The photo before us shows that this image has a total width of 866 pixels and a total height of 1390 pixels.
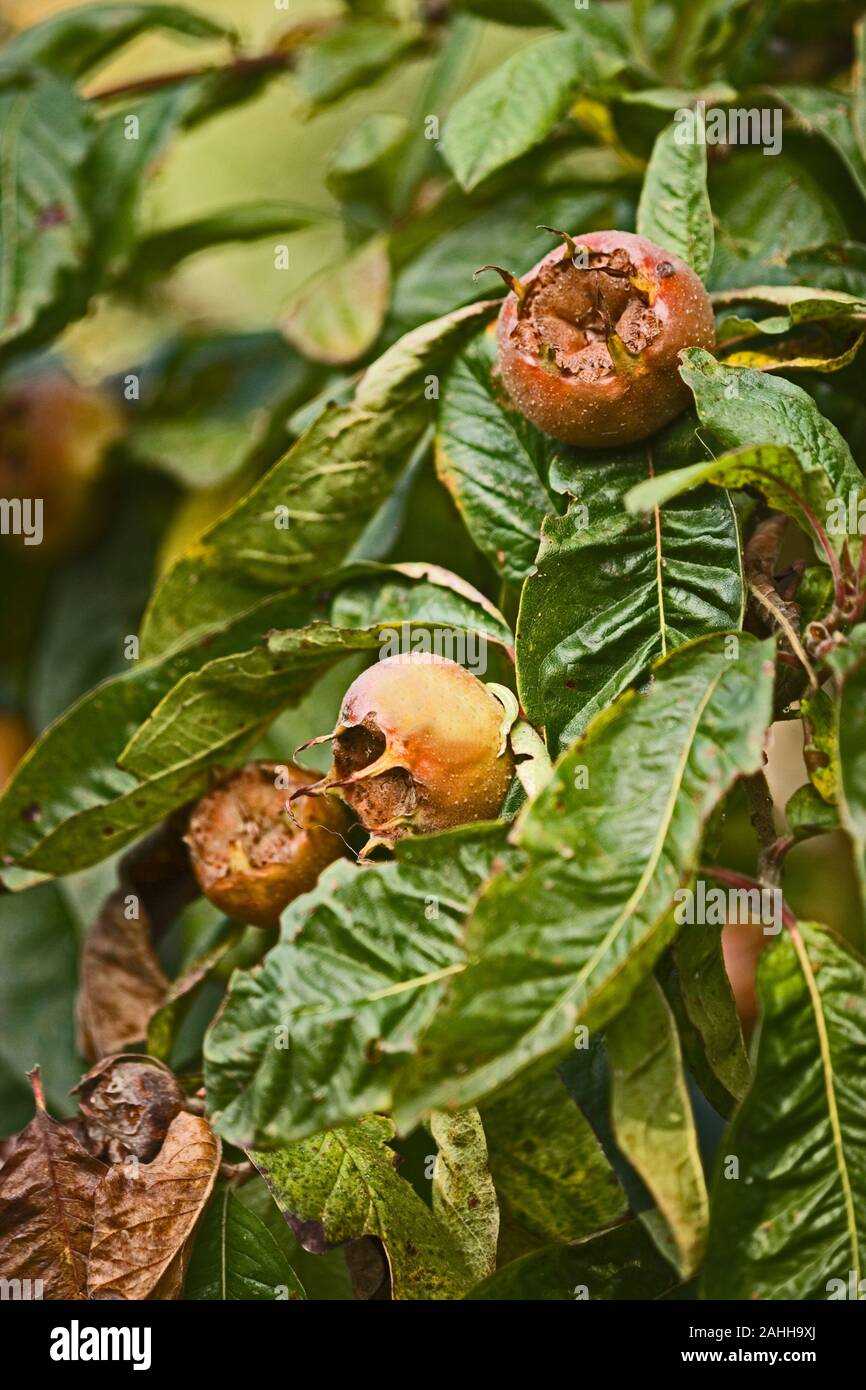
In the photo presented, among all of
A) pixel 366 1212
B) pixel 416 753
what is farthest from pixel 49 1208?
pixel 416 753

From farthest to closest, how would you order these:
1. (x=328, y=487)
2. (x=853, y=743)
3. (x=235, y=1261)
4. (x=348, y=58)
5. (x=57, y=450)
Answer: (x=57, y=450)
(x=348, y=58)
(x=328, y=487)
(x=235, y=1261)
(x=853, y=743)

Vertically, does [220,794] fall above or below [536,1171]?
above

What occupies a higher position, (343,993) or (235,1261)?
(343,993)

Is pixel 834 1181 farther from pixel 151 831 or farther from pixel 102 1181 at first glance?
pixel 151 831

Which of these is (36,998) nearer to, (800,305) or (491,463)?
(491,463)

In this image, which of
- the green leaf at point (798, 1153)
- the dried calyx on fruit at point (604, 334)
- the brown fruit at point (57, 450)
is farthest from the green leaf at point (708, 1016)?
the brown fruit at point (57, 450)
